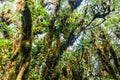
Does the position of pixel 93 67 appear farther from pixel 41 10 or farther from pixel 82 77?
pixel 41 10

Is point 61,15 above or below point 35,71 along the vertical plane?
above

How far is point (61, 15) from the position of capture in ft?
42.2

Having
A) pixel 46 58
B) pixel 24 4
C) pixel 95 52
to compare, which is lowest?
pixel 95 52

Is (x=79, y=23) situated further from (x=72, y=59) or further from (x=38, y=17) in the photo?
(x=72, y=59)

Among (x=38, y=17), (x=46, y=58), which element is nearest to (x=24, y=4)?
(x=46, y=58)

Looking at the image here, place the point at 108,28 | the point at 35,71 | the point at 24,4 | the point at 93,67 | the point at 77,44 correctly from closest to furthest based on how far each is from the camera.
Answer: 1. the point at 24,4
2. the point at 35,71
3. the point at 77,44
4. the point at 108,28
5. the point at 93,67

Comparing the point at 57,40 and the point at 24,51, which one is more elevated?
the point at 24,51

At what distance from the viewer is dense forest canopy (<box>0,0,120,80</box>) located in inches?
362

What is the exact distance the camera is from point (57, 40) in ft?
39.3

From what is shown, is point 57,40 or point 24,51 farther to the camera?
point 57,40

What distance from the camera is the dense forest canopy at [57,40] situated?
30.2 feet

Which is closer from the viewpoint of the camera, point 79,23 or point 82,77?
point 79,23

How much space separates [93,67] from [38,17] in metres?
6.43

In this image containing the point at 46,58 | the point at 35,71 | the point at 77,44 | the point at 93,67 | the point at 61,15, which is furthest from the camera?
the point at 93,67
